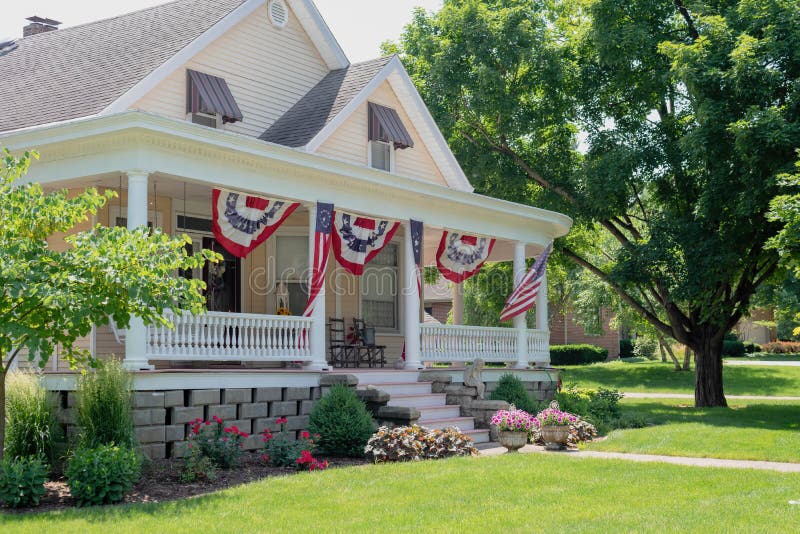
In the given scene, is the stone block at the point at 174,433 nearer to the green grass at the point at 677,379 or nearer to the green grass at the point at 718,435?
the green grass at the point at 718,435

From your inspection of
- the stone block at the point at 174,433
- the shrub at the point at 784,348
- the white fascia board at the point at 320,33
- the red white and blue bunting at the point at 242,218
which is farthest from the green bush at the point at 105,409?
the shrub at the point at 784,348

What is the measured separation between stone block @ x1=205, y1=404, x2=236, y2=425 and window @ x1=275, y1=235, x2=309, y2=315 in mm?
5604

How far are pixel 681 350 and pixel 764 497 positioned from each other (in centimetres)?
4099

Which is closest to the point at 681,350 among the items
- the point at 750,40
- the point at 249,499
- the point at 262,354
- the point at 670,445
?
the point at 750,40

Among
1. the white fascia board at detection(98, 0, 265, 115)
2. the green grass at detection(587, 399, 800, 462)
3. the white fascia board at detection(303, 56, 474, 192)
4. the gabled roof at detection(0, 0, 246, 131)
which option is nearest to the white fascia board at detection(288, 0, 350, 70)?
the white fascia board at detection(98, 0, 265, 115)

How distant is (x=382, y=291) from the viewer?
2072 centimetres

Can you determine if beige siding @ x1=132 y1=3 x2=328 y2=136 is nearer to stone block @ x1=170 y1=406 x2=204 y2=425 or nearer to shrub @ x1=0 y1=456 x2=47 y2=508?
stone block @ x1=170 y1=406 x2=204 y2=425

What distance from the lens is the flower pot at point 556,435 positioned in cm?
1501

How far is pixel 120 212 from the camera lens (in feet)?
52.2

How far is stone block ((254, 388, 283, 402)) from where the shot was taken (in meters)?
13.9

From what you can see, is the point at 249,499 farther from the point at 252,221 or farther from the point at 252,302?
the point at 252,302

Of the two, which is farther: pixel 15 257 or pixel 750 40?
pixel 750 40

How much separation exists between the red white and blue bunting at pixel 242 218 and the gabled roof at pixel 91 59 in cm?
265

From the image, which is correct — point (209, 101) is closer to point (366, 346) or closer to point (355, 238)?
point (355, 238)
